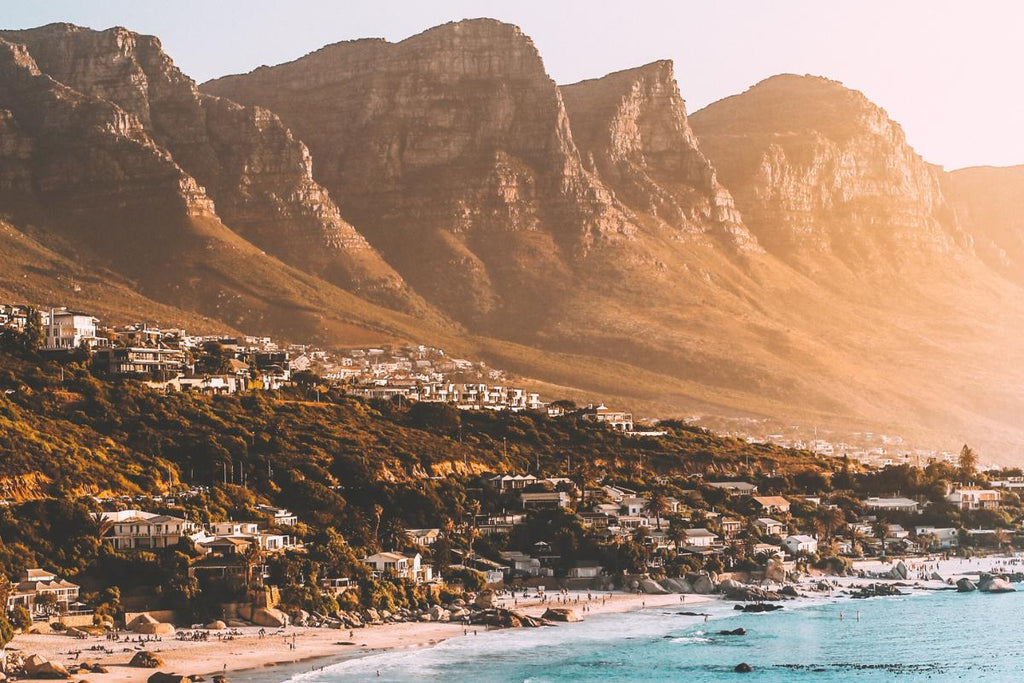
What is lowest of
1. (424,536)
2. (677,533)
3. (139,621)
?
(139,621)

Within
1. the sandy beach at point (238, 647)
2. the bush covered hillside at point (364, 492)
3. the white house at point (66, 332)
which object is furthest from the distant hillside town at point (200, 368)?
the sandy beach at point (238, 647)

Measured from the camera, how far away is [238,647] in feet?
314

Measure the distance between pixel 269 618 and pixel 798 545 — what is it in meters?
46.2

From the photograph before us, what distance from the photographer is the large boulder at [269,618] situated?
Result: 102375mm

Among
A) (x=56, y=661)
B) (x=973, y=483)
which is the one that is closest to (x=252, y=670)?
(x=56, y=661)

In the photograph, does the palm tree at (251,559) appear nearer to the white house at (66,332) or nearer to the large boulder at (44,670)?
the large boulder at (44,670)

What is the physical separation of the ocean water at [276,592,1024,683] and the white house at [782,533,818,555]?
14405mm

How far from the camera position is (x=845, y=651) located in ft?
344

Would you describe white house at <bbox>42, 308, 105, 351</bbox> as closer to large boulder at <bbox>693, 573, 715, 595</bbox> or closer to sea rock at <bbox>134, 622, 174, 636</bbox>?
large boulder at <bbox>693, 573, 715, 595</bbox>

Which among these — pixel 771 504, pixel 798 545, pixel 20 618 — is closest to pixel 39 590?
pixel 20 618

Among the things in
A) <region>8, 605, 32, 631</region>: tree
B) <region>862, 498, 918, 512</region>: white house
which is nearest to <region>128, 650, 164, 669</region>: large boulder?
<region>8, 605, 32, 631</region>: tree

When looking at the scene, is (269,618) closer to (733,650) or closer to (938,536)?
(733,650)

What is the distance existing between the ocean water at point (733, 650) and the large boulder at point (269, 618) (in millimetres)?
7381

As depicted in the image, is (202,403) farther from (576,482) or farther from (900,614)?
(900,614)
